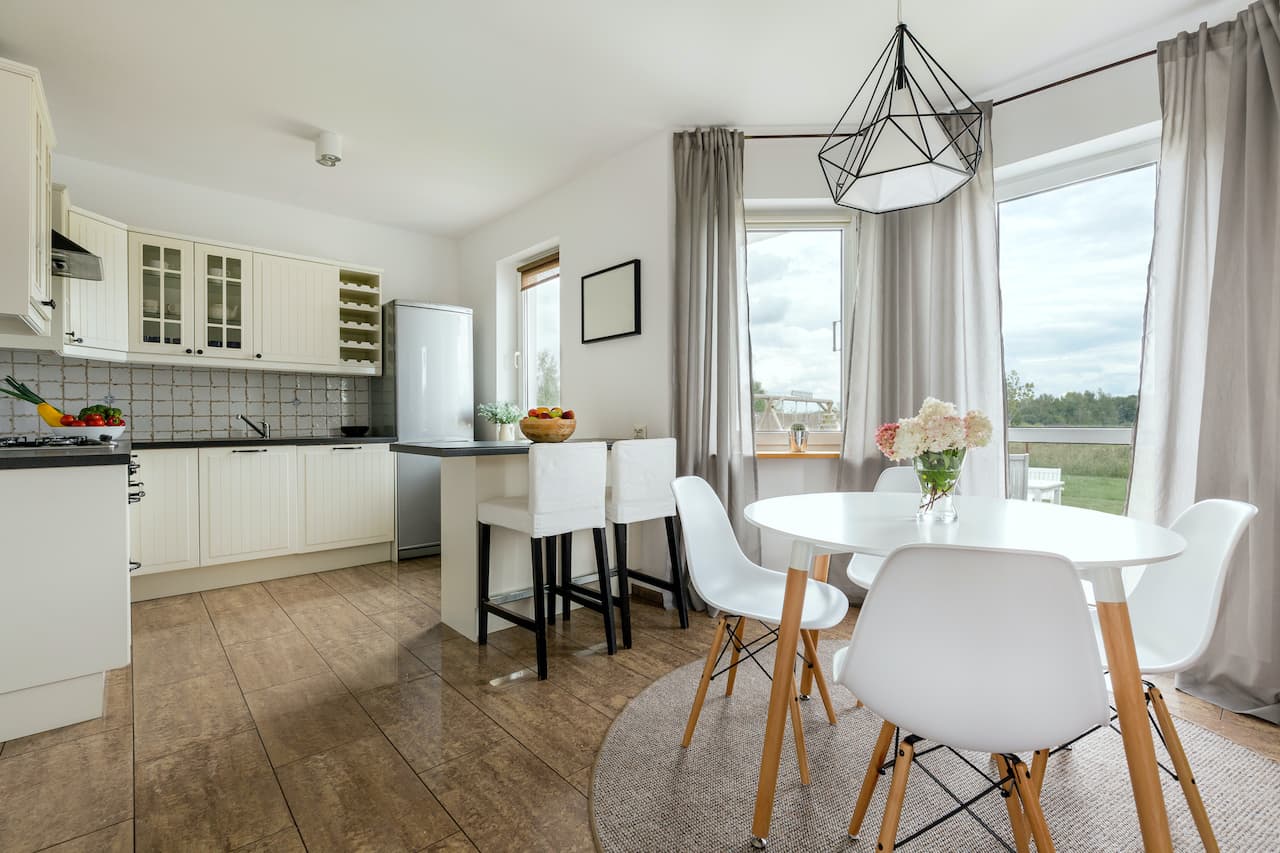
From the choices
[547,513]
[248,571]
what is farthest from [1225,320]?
[248,571]

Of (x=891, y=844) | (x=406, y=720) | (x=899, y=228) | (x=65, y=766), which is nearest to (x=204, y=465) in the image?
(x=65, y=766)

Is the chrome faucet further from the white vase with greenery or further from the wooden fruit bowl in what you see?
the wooden fruit bowl

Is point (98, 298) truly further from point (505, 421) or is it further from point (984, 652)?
point (984, 652)

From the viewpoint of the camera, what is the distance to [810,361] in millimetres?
3424

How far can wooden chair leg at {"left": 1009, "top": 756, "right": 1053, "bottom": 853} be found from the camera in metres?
1.06

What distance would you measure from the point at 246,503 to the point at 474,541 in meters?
1.85

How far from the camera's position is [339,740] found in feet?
6.08

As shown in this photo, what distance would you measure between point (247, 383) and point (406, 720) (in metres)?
3.15

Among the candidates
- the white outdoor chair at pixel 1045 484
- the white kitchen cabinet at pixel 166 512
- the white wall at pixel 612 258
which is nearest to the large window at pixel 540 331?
the white wall at pixel 612 258

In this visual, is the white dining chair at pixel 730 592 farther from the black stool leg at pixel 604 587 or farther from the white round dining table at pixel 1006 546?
the black stool leg at pixel 604 587

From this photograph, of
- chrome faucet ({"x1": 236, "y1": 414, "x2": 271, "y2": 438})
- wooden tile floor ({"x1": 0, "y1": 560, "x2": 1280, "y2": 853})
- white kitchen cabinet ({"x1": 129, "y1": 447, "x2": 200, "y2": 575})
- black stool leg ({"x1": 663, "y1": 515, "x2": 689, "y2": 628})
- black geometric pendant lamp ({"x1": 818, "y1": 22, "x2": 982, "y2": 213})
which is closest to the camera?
wooden tile floor ({"x1": 0, "y1": 560, "x2": 1280, "y2": 853})

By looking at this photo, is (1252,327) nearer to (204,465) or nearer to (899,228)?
(899,228)

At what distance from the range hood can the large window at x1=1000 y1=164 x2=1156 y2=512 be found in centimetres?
444

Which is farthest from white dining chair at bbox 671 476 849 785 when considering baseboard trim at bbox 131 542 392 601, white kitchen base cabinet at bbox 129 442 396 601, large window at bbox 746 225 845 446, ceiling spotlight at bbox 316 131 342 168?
baseboard trim at bbox 131 542 392 601
